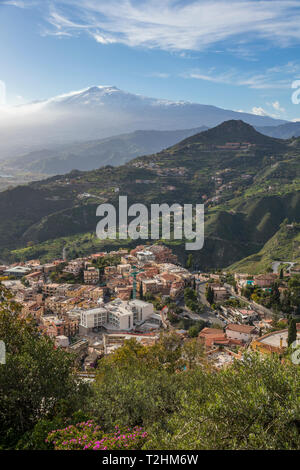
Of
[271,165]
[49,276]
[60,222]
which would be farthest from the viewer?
[271,165]

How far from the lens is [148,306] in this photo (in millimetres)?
24188

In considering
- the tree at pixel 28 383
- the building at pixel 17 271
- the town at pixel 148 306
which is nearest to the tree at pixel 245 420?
the tree at pixel 28 383

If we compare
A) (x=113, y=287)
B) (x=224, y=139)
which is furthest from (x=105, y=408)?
(x=224, y=139)

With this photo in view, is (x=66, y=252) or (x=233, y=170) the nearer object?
(x=66, y=252)

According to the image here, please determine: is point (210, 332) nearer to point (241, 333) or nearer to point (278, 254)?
point (241, 333)

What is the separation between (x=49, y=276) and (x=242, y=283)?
17169 millimetres

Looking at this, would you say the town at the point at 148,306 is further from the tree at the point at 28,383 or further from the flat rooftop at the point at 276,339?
the tree at the point at 28,383

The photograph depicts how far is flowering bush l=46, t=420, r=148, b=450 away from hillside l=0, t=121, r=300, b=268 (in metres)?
40.6

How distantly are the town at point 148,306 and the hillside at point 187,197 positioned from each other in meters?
15.0

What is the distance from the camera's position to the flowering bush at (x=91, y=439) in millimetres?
5227

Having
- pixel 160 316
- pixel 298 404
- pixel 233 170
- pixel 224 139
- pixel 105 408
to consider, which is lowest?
pixel 160 316

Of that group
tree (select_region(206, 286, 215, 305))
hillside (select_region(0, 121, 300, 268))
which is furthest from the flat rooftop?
hillside (select_region(0, 121, 300, 268))

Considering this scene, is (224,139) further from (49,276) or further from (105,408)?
(105,408)

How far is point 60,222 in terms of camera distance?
60.2 m
